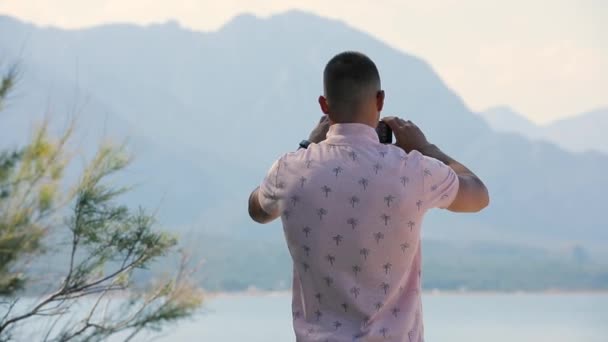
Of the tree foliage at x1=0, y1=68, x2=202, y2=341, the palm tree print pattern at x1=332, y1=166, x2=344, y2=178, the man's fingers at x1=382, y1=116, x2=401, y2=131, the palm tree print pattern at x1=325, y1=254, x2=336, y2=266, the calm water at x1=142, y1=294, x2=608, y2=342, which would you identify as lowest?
the palm tree print pattern at x1=325, y1=254, x2=336, y2=266

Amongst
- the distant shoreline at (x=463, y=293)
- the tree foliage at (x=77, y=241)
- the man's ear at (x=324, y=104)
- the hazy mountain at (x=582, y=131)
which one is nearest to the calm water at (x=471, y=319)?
the distant shoreline at (x=463, y=293)

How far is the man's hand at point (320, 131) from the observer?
1.65 meters

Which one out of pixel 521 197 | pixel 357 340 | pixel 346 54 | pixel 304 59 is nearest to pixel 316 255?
pixel 357 340

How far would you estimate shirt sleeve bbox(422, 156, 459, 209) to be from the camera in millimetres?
1568

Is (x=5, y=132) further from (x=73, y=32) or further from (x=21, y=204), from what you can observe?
(x=21, y=204)

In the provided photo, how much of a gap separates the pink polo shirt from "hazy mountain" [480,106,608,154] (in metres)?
97.8

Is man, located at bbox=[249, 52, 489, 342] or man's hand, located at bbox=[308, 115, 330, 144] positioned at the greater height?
man's hand, located at bbox=[308, 115, 330, 144]

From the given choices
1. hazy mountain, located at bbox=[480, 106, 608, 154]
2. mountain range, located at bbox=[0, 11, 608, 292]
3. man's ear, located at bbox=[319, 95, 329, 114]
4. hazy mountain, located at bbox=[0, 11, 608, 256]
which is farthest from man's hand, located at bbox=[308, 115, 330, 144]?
hazy mountain, located at bbox=[480, 106, 608, 154]

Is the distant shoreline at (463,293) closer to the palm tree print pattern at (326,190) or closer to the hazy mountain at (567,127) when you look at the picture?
the palm tree print pattern at (326,190)

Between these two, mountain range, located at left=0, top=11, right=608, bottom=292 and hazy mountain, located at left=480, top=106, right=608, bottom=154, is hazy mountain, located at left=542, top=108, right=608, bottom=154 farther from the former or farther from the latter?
mountain range, located at left=0, top=11, right=608, bottom=292

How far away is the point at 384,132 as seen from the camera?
5.39ft

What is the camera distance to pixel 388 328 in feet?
5.09

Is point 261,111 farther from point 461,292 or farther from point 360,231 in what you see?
point 360,231

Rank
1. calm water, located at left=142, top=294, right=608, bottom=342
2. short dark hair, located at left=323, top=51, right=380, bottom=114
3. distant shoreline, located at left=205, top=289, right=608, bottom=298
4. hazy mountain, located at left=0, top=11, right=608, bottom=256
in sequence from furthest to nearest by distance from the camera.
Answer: hazy mountain, located at left=0, top=11, right=608, bottom=256
distant shoreline, located at left=205, top=289, right=608, bottom=298
calm water, located at left=142, top=294, right=608, bottom=342
short dark hair, located at left=323, top=51, right=380, bottom=114
